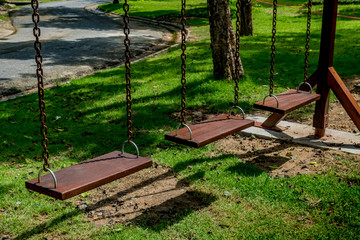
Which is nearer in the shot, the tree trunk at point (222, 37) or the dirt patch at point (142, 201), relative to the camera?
the dirt patch at point (142, 201)

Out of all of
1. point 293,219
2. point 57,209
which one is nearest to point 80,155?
point 57,209

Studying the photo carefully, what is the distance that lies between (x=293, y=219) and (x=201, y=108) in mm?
4110

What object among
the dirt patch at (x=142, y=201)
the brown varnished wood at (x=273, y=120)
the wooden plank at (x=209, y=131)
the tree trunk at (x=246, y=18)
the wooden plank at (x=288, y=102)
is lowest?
the dirt patch at (x=142, y=201)

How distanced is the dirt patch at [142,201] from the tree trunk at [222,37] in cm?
417

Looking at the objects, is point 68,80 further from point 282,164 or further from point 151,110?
point 282,164

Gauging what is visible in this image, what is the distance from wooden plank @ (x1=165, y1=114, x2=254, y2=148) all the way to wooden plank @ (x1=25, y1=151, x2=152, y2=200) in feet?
1.59

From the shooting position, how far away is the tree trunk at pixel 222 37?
9090 millimetres

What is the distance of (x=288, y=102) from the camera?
5777 millimetres

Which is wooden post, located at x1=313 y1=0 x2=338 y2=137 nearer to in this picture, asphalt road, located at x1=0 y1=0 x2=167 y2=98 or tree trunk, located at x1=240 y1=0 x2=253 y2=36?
asphalt road, located at x1=0 y1=0 x2=167 y2=98

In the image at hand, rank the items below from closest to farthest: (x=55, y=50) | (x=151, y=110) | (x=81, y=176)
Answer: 1. (x=81, y=176)
2. (x=151, y=110)
3. (x=55, y=50)

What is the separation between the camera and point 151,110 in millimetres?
8242

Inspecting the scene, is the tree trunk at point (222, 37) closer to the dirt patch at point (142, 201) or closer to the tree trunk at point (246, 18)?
the dirt patch at point (142, 201)

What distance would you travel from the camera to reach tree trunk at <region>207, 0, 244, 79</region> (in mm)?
9090

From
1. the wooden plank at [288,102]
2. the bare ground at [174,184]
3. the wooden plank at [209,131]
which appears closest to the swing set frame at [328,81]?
the wooden plank at [288,102]
